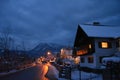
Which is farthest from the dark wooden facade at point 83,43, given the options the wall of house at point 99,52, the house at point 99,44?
the wall of house at point 99,52

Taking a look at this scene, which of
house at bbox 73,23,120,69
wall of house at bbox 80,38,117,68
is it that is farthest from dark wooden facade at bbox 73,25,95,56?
wall of house at bbox 80,38,117,68

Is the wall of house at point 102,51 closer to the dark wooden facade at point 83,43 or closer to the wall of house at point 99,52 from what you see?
the wall of house at point 99,52

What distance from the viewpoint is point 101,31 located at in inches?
1853

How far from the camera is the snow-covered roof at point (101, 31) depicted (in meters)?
44.6

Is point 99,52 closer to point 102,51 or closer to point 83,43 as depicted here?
point 102,51

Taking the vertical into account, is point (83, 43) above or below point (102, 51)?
above

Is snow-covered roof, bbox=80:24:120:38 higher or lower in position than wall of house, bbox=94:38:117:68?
higher

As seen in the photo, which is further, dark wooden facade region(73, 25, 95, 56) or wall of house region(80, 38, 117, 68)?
dark wooden facade region(73, 25, 95, 56)

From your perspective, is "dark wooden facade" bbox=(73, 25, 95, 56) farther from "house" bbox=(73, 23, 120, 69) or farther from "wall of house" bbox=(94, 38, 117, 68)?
"wall of house" bbox=(94, 38, 117, 68)

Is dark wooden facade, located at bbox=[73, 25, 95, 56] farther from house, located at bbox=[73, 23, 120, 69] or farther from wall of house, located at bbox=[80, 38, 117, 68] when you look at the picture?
wall of house, located at bbox=[80, 38, 117, 68]

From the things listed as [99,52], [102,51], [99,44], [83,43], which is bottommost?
[99,52]

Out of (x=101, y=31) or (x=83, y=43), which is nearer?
(x=101, y=31)

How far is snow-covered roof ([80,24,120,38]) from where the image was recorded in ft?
146

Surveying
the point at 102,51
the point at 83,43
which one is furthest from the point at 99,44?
the point at 83,43
